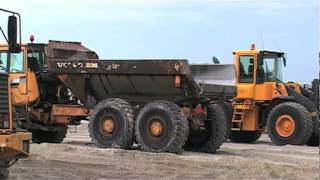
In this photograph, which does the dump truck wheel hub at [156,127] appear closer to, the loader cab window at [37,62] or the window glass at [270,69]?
the loader cab window at [37,62]

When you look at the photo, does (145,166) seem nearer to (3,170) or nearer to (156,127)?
(156,127)

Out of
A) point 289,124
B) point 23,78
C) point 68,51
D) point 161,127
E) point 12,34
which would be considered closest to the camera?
point 12,34

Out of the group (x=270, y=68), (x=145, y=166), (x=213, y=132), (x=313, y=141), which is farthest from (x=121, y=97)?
(x=313, y=141)

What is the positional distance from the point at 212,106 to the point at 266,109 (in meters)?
4.56

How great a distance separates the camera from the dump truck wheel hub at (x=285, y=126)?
724 inches

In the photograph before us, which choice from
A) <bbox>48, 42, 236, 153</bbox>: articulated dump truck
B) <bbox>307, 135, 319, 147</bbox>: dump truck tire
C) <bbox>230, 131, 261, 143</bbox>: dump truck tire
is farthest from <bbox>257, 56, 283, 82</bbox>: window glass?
<bbox>48, 42, 236, 153</bbox>: articulated dump truck

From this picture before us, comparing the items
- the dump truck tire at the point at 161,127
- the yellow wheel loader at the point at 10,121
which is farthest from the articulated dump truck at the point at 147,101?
the yellow wheel loader at the point at 10,121

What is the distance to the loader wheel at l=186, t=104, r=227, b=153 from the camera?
15.4 metres

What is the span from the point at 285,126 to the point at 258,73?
6.67ft

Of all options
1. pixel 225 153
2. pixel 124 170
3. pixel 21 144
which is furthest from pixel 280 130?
pixel 21 144

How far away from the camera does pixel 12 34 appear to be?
8.90 metres

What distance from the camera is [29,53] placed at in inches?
629

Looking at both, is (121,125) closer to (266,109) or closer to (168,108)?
(168,108)

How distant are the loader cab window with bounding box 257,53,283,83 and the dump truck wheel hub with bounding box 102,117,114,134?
644 centimetres
